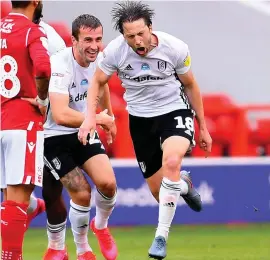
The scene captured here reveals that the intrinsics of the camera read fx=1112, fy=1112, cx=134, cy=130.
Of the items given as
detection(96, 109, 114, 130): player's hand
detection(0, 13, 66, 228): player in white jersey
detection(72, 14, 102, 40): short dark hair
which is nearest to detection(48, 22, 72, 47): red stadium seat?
detection(0, 13, 66, 228): player in white jersey

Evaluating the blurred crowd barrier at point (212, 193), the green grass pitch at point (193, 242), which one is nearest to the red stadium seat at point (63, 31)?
the blurred crowd barrier at point (212, 193)

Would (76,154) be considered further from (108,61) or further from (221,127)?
(221,127)

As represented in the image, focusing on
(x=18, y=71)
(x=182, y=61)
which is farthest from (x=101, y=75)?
(x=18, y=71)

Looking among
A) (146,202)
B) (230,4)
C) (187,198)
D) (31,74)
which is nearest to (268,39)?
(230,4)

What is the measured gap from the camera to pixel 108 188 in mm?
9469

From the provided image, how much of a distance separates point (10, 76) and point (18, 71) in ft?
0.24

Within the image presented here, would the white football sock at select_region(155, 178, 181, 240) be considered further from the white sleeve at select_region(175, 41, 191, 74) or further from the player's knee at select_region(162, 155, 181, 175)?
the white sleeve at select_region(175, 41, 191, 74)

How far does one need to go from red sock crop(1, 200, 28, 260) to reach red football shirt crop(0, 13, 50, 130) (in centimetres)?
62

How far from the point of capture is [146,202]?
1406 centimetres

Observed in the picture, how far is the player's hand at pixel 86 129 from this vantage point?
878 centimetres

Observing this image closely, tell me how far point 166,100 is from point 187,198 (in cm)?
101

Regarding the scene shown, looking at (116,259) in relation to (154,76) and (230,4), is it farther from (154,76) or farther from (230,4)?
(230,4)

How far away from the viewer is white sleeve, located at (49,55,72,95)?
9.41 meters

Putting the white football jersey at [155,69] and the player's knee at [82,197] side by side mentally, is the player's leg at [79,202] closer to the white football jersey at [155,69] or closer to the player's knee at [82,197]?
the player's knee at [82,197]
